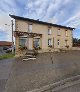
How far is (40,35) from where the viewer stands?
29.6m

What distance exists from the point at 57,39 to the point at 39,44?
18.9ft

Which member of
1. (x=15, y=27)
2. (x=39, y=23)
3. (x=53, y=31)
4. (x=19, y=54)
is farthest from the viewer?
(x=53, y=31)

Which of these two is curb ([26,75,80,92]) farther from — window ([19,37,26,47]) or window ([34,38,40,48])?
window ([34,38,40,48])

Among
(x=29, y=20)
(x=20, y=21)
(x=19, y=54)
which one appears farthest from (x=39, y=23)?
(x=19, y=54)

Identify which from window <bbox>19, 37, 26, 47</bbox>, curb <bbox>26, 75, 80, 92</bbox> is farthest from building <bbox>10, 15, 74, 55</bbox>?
curb <bbox>26, 75, 80, 92</bbox>

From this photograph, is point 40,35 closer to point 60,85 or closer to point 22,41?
point 22,41

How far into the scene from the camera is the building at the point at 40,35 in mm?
26500

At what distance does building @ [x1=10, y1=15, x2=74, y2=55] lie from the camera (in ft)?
86.9

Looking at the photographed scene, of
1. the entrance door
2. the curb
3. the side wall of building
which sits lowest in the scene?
the curb

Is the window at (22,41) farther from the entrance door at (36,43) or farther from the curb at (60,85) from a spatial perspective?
the curb at (60,85)

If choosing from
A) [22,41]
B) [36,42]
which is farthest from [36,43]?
[22,41]

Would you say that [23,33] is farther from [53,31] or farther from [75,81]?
[75,81]

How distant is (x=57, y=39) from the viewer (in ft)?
110

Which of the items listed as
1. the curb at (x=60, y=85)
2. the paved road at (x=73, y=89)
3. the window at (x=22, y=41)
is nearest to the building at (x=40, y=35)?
the window at (x=22, y=41)
